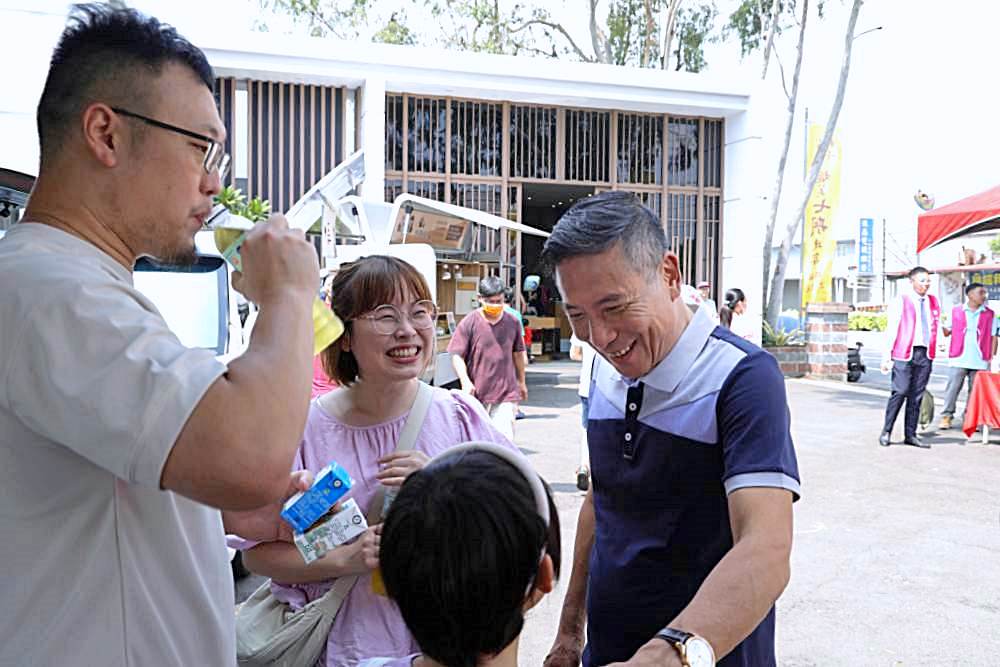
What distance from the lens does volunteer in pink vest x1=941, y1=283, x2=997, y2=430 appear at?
11.0 meters

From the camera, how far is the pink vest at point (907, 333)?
9.79 metres

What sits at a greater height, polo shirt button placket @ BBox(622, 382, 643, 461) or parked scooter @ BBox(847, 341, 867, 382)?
polo shirt button placket @ BBox(622, 382, 643, 461)

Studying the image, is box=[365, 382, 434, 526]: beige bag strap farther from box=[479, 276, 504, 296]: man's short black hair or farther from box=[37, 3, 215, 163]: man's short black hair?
box=[479, 276, 504, 296]: man's short black hair

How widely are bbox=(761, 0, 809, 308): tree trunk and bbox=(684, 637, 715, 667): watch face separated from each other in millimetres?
18541

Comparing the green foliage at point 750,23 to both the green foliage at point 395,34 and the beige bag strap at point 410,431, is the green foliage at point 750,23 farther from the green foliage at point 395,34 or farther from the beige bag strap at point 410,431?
the beige bag strap at point 410,431

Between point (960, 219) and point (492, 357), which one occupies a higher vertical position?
point (960, 219)

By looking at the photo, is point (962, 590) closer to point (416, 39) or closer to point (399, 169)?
point (399, 169)

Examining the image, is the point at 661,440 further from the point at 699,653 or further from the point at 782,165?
the point at 782,165

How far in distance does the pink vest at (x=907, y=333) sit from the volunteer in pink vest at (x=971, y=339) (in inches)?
53.3

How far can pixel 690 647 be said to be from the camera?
1567mm

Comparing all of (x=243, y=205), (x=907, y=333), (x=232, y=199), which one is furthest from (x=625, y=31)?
(x=907, y=333)

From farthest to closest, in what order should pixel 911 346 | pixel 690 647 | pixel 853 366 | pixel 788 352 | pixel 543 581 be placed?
pixel 788 352
pixel 853 366
pixel 911 346
pixel 690 647
pixel 543 581

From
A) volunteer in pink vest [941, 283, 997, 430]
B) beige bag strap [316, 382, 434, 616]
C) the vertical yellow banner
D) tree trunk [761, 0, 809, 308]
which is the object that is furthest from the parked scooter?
beige bag strap [316, 382, 434, 616]

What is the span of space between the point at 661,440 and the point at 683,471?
86 millimetres
